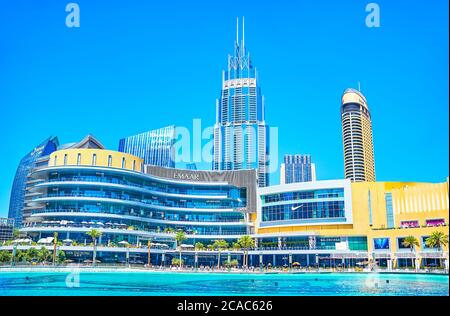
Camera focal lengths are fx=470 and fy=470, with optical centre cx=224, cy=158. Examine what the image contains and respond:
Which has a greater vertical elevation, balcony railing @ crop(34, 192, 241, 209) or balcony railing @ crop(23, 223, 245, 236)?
balcony railing @ crop(34, 192, 241, 209)

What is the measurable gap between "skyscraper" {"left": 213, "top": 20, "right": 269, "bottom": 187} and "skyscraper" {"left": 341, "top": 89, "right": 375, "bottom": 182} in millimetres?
28014

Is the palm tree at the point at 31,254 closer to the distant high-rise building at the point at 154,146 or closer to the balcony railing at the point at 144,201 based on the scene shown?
the balcony railing at the point at 144,201

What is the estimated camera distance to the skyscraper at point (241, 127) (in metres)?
158

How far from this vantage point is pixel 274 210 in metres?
71.8

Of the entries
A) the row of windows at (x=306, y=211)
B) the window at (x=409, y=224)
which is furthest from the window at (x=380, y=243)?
the row of windows at (x=306, y=211)

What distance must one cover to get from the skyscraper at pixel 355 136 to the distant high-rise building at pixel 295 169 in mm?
27822

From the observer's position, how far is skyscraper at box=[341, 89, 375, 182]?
160750mm

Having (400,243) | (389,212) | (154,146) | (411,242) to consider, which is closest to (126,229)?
(389,212)

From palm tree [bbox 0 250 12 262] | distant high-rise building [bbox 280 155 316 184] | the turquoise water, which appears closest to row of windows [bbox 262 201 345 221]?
the turquoise water

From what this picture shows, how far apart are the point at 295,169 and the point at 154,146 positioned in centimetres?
6515

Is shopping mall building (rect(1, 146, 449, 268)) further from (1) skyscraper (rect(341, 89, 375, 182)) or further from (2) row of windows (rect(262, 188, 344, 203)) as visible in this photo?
(1) skyscraper (rect(341, 89, 375, 182))

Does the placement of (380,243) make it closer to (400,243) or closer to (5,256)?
(400,243)

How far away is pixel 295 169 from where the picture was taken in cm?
19475
